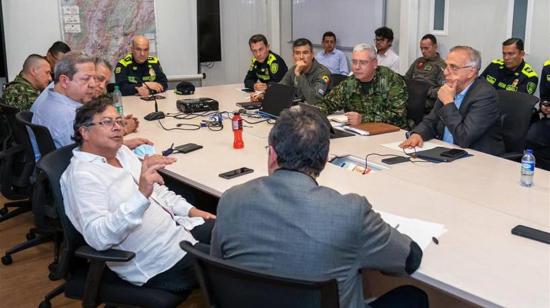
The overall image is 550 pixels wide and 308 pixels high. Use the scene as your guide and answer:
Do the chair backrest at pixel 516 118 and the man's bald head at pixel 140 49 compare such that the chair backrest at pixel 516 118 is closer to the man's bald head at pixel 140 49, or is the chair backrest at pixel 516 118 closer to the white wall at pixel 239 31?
the man's bald head at pixel 140 49

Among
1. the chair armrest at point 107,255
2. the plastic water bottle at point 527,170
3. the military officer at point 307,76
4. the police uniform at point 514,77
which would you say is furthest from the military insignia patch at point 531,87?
the chair armrest at point 107,255

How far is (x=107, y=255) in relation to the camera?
1884 mm

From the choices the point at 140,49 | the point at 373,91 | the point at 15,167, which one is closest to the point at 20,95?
the point at 15,167

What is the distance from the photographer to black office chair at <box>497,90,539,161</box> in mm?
3373

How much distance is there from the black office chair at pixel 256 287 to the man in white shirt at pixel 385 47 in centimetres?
504

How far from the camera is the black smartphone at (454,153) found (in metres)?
2.90

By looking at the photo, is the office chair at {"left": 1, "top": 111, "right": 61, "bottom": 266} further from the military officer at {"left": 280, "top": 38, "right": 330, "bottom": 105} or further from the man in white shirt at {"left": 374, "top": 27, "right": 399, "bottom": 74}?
the man in white shirt at {"left": 374, "top": 27, "right": 399, "bottom": 74}

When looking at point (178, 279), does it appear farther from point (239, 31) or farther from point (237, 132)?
point (239, 31)

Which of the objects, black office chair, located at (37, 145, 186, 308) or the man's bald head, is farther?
the man's bald head

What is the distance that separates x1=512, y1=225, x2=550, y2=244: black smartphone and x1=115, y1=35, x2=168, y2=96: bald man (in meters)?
4.13

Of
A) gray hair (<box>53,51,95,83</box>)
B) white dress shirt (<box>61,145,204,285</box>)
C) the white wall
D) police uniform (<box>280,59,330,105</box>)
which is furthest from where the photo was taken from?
the white wall

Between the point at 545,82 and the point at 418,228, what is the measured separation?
358 centimetres

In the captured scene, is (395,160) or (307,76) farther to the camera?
(307,76)

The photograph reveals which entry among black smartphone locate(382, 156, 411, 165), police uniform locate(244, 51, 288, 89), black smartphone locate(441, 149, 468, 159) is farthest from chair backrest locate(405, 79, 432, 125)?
police uniform locate(244, 51, 288, 89)
